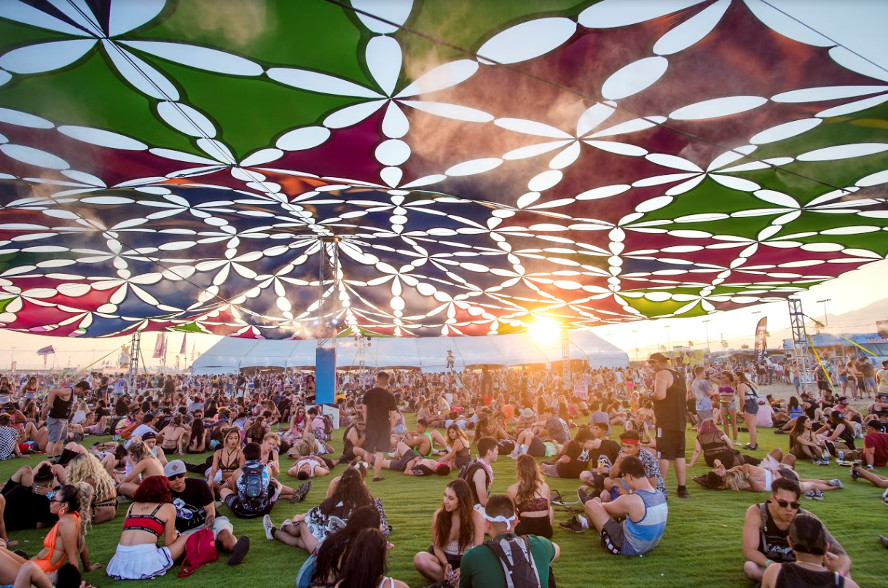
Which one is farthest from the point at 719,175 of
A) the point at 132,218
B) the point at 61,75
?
the point at 132,218

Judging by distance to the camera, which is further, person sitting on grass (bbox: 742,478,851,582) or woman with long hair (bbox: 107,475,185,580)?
woman with long hair (bbox: 107,475,185,580)

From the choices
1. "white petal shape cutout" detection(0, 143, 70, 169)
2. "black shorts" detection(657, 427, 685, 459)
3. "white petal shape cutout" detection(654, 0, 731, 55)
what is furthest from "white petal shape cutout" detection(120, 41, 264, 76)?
"black shorts" detection(657, 427, 685, 459)

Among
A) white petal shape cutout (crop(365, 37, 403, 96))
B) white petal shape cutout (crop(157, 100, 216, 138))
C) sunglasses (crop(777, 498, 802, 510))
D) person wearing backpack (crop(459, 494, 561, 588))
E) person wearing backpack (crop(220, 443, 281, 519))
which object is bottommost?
person wearing backpack (crop(220, 443, 281, 519))

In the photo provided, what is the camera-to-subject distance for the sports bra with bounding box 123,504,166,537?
14.7 ft

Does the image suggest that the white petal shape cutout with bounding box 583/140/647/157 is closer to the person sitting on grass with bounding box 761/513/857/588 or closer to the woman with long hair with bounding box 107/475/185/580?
the person sitting on grass with bounding box 761/513/857/588

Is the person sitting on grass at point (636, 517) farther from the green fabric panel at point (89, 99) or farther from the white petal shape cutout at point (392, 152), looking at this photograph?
the green fabric panel at point (89, 99)

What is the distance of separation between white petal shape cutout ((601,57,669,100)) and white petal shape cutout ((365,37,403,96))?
2.16m

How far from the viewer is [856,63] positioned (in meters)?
4.50

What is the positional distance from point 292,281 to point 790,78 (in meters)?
16.8

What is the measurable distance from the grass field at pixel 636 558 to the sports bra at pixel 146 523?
447mm

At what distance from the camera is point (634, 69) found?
15.9 ft

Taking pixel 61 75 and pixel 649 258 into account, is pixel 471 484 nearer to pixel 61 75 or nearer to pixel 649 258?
pixel 61 75

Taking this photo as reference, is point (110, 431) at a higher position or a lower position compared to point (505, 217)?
lower

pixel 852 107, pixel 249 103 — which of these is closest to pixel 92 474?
pixel 249 103
